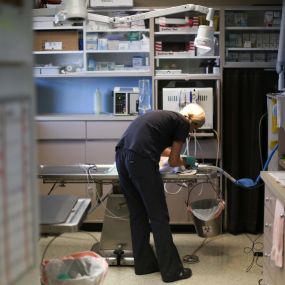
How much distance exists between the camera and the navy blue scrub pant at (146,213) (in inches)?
120

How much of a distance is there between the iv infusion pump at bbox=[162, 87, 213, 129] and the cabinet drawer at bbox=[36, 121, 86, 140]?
825 millimetres

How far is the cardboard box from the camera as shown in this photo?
4320mm

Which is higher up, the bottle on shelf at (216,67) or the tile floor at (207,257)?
the bottle on shelf at (216,67)

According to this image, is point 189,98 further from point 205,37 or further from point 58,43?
point 58,43

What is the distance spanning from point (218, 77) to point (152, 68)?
62 centimetres

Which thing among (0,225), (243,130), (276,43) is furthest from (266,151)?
(0,225)

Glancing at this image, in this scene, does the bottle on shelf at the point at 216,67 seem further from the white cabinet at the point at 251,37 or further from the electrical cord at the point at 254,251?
the electrical cord at the point at 254,251

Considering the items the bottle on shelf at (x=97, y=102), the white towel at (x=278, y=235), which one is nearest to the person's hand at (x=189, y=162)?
the white towel at (x=278, y=235)

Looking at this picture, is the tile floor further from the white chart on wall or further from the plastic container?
the white chart on wall

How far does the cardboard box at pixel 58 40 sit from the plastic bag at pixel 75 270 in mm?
2818

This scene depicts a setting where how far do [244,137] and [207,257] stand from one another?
1196 millimetres

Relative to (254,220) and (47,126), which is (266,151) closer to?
(254,220)

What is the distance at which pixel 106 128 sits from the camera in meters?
4.23

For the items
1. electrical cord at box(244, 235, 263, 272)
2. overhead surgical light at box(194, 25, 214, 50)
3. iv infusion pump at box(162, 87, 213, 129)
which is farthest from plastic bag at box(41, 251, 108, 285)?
iv infusion pump at box(162, 87, 213, 129)
